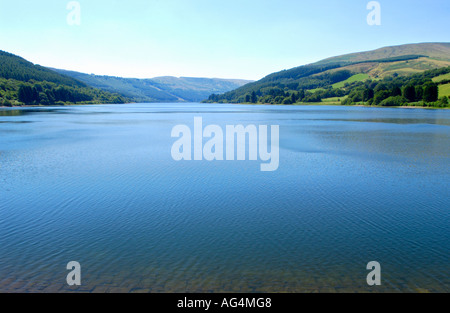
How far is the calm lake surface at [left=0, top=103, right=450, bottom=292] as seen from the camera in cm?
920

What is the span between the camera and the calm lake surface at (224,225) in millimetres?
9203

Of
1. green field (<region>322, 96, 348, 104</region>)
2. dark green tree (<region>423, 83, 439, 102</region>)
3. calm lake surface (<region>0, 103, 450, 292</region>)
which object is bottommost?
calm lake surface (<region>0, 103, 450, 292</region>)

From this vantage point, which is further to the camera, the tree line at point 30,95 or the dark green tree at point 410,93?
the tree line at point 30,95

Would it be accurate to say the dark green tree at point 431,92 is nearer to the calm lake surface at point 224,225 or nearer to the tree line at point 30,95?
the calm lake surface at point 224,225

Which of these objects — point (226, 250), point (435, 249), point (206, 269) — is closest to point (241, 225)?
point (226, 250)

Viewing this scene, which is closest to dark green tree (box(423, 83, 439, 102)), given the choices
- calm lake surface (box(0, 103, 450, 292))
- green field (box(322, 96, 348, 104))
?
green field (box(322, 96, 348, 104))

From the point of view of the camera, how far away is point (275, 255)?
10.6 metres

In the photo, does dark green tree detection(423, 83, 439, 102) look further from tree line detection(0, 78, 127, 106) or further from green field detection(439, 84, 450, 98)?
tree line detection(0, 78, 127, 106)

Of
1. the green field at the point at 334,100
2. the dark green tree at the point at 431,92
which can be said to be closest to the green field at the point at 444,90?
the dark green tree at the point at 431,92
